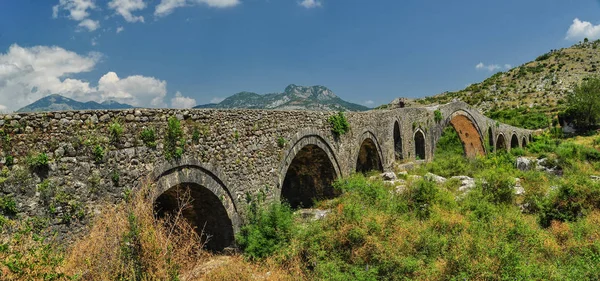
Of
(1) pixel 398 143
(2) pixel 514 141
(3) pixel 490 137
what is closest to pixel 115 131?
(1) pixel 398 143

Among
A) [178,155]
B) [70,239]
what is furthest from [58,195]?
[178,155]

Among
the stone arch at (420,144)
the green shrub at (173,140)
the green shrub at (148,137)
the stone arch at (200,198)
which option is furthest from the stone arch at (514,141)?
the green shrub at (148,137)

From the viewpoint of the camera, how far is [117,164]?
22.9 feet

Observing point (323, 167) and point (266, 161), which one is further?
point (323, 167)

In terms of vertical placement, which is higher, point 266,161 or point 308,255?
point 266,161

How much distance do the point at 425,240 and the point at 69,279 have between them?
700cm

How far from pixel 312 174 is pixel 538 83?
6437cm

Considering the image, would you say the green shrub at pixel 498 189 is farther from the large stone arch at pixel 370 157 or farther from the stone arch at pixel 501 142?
the stone arch at pixel 501 142

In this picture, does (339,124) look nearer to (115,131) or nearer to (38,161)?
(115,131)

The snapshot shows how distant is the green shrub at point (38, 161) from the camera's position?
19.0ft

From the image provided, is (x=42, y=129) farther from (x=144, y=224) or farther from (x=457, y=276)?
(x=457, y=276)

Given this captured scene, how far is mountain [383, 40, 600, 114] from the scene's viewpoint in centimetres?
5753

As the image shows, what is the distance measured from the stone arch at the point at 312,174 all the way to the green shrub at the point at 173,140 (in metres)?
6.43

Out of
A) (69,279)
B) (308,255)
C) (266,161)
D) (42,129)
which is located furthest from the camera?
(266,161)
